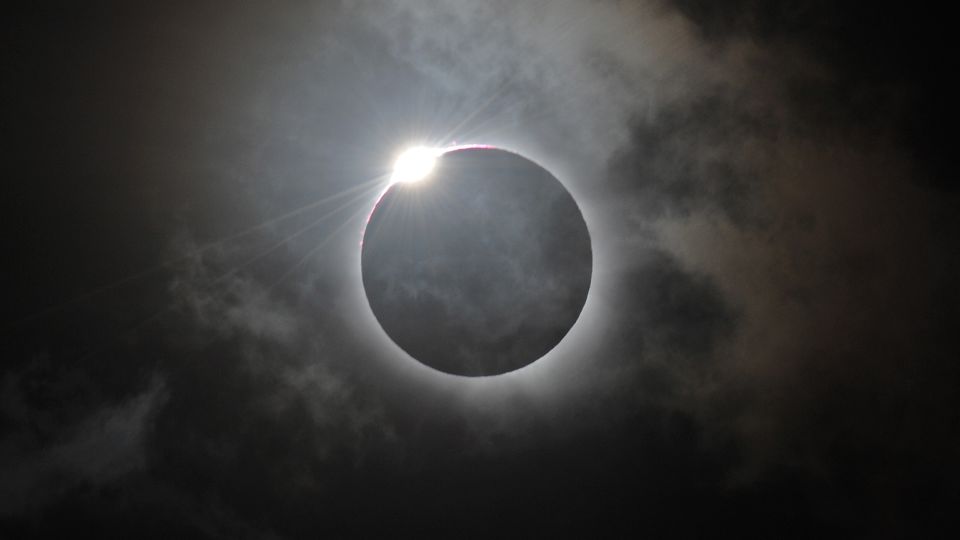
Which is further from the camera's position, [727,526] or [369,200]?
Answer: [727,526]

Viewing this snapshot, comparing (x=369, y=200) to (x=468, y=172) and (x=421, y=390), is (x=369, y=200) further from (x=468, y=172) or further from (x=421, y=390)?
(x=421, y=390)

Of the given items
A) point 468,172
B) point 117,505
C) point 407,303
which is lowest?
point 117,505

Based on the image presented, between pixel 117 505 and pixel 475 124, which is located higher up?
pixel 475 124

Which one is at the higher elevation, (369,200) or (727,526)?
(369,200)

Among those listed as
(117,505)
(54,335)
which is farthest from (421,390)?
(54,335)

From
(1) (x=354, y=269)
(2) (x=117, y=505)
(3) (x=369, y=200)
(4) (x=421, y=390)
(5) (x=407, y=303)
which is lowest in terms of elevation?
(2) (x=117, y=505)

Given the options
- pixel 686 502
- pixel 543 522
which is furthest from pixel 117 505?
pixel 686 502

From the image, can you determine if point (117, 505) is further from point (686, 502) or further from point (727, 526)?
point (727, 526)
